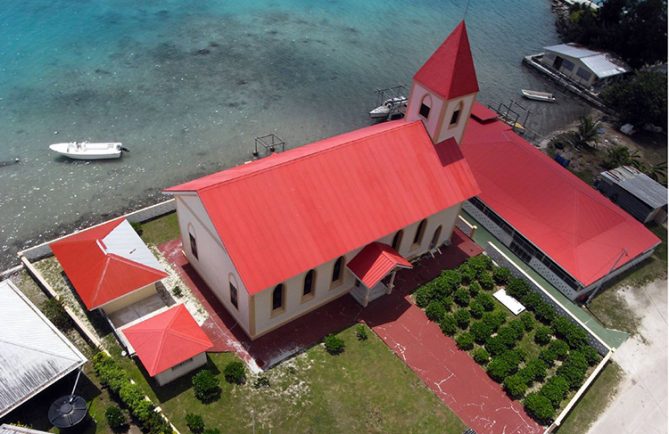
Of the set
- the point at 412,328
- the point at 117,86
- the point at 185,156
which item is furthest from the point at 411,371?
the point at 117,86

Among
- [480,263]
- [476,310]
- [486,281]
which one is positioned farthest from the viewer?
[480,263]

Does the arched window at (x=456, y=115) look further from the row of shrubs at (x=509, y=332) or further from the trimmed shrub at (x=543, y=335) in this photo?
the trimmed shrub at (x=543, y=335)

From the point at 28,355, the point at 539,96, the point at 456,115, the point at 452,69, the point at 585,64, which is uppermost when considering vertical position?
the point at 452,69

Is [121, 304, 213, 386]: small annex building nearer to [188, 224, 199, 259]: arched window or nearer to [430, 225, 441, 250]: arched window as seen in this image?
[188, 224, 199, 259]: arched window

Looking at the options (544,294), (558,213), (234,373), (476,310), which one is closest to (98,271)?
(234,373)

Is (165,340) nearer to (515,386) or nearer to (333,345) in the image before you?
(333,345)

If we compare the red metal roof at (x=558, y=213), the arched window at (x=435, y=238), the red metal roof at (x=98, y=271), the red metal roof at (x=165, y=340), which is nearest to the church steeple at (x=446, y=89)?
the arched window at (x=435, y=238)
